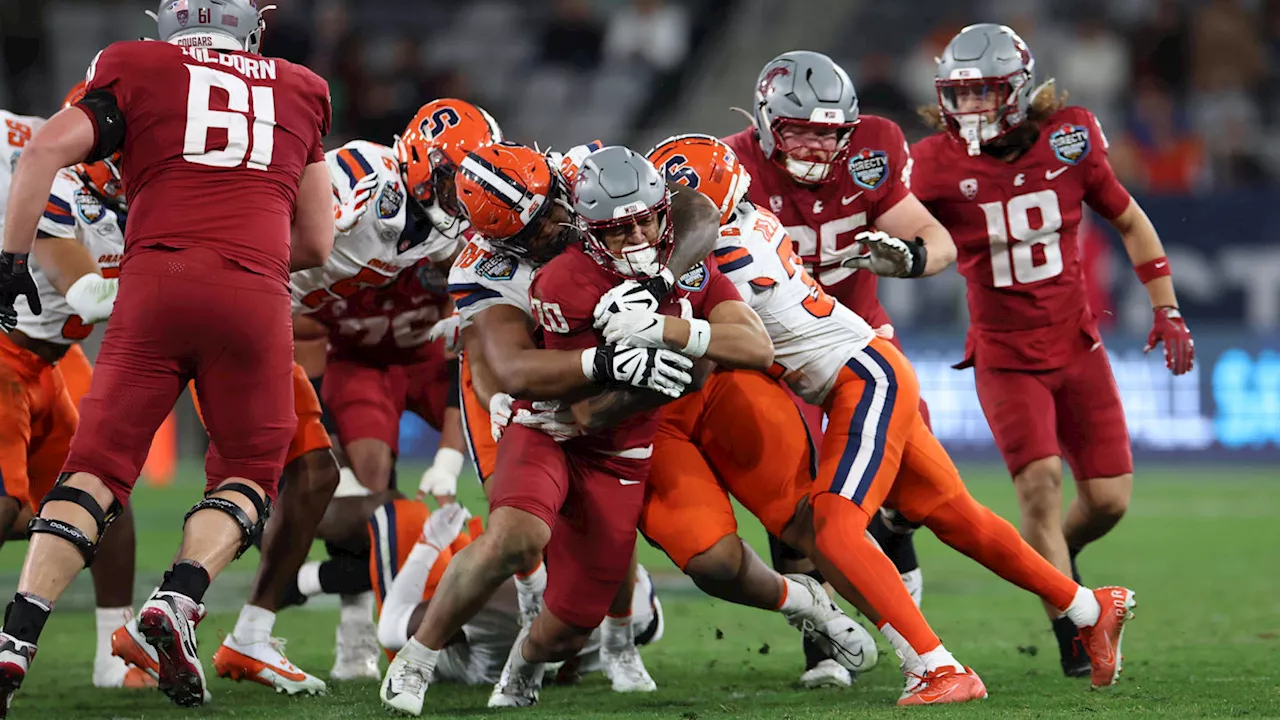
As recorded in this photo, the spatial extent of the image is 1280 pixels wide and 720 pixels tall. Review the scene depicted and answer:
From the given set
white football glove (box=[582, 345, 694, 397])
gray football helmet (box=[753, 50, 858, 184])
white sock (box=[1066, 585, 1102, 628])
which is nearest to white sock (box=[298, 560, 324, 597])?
white football glove (box=[582, 345, 694, 397])

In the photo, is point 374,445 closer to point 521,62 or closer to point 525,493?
point 525,493

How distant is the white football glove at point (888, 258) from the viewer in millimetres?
5332

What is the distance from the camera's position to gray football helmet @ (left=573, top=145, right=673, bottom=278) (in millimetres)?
4727

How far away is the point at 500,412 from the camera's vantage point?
16.6 feet

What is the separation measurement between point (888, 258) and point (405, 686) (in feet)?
6.65

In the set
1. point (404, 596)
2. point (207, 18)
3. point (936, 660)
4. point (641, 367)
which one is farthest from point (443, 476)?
point (936, 660)

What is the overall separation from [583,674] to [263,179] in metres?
2.12

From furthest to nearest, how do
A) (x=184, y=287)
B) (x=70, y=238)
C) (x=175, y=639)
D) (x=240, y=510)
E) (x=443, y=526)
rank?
(x=443, y=526) < (x=70, y=238) < (x=240, y=510) < (x=184, y=287) < (x=175, y=639)

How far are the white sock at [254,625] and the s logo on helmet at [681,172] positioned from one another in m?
2.01

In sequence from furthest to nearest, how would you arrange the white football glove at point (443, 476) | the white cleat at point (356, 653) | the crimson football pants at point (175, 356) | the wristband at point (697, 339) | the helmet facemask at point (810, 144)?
1. the white football glove at point (443, 476)
2. the white cleat at point (356, 653)
3. the helmet facemask at point (810, 144)
4. the wristband at point (697, 339)
5. the crimson football pants at point (175, 356)

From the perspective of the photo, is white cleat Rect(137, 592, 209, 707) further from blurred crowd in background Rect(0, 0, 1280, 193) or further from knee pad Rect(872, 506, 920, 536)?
blurred crowd in background Rect(0, 0, 1280, 193)

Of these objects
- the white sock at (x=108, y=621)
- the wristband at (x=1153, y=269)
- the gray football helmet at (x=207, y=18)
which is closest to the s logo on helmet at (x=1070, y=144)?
the wristband at (x=1153, y=269)

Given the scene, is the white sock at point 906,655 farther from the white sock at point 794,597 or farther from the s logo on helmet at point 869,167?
the s logo on helmet at point 869,167

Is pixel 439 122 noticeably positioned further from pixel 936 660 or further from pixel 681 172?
pixel 936 660
